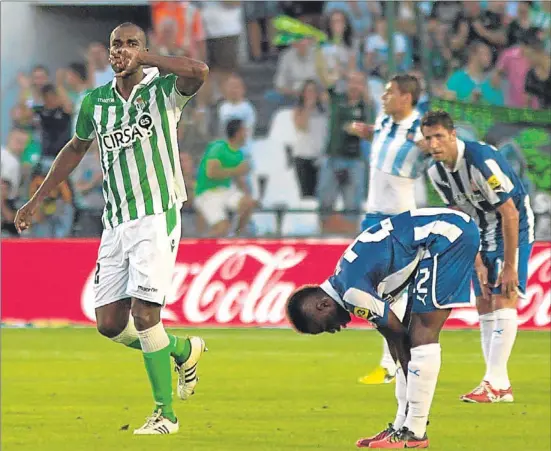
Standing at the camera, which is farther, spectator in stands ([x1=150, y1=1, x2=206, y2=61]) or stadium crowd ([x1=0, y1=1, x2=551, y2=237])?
spectator in stands ([x1=150, y1=1, x2=206, y2=61])

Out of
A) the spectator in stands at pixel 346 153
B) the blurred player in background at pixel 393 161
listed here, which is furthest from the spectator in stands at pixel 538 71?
the blurred player in background at pixel 393 161

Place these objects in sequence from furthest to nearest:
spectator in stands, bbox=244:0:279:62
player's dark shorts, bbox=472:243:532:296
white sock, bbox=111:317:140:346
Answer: spectator in stands, bbox=244:0:279:62 → player's dark shorts, bbox=472:243:532:296 → white sock, bbox=111:317:140:346

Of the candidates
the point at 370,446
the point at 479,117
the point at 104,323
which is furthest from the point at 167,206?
the point at 479,117

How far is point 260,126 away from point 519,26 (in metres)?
3.48

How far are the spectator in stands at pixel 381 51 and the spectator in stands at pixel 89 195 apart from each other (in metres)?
3.58

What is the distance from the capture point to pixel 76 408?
31.1 ft

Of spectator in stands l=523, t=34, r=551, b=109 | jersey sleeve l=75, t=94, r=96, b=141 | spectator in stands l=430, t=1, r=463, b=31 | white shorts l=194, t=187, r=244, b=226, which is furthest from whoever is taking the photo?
spectator in stands l=430, t=1, r=463, b=31

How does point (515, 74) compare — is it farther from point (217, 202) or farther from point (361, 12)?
point (217, 202)

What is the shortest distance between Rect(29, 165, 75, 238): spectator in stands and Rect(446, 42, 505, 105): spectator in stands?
16.0ft

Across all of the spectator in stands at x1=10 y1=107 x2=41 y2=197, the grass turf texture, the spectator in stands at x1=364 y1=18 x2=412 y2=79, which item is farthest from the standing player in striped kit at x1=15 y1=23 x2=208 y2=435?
the spectator in stands at x1=364 y1=18 x2=412 y2=79

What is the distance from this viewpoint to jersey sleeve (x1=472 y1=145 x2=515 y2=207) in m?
9.41

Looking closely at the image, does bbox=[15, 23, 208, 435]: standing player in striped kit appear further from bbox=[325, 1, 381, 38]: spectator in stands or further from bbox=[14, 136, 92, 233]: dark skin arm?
bbox=[325, 1, 381, 38]: spectator in stands

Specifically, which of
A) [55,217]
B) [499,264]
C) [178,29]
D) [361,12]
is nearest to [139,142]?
[499,264]

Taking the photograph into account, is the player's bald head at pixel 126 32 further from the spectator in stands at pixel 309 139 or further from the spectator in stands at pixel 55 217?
the spectator in stands at pixel 309 139
